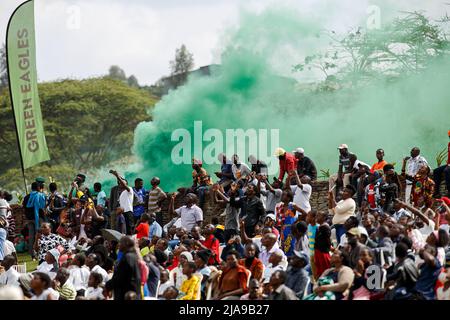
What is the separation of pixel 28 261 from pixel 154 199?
111 inches

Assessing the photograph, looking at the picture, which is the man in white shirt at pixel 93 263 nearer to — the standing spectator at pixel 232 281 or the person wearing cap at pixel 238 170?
A: the standing spectator at pixel 232 281

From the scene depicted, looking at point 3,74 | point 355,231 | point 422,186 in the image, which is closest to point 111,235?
point 355,231

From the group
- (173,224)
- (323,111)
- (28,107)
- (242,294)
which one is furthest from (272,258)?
(323,111)

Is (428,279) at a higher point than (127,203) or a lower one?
lower

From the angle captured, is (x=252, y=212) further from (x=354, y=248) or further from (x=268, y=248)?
(x=354, y=248)

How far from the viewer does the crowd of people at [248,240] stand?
43.6 feet

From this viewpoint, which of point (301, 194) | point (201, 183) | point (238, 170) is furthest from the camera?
point (201, 183)

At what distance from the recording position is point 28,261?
21.9 meters

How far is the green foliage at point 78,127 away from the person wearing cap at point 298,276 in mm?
32562

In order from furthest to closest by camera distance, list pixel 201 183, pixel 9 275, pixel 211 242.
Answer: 1. pixel 201 183
2. pixel 211 242
3. pixel 9 275

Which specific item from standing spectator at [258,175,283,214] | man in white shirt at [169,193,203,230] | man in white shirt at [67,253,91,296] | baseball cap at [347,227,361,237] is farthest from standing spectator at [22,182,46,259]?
baseball cap at [347,227,361,237]

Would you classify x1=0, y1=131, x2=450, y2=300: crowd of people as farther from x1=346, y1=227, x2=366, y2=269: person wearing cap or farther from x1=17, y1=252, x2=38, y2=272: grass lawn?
x1=17, y1=252, x2=38, y2=272: grass lawn
